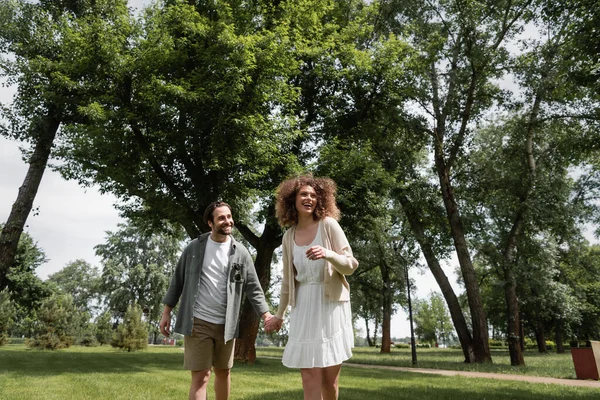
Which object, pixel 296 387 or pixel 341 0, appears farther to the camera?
pixel 341 0

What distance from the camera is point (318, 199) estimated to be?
154 inches

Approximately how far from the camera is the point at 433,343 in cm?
8881

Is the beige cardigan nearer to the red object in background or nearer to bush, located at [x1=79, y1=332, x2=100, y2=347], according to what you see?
the red object in background

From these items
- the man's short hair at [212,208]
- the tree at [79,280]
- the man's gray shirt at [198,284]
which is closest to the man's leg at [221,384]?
the man's gray shirt at [198,284]

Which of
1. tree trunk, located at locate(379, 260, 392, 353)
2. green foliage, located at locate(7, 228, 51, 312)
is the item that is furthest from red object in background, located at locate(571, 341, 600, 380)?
green foliage, located at locate(7, 228, 51, 312)

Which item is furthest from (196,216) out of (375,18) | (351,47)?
(375,18)

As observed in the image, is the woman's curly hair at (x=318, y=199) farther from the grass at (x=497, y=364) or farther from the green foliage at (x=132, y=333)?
the green foliage at (x=132, y=333)

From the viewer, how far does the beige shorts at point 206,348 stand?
434 centimetres

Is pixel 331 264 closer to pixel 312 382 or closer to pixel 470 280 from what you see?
pixel 312 382

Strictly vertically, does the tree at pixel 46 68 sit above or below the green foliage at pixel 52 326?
above

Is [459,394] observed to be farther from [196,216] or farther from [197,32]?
[197,32]

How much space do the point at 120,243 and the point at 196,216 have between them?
38109mm

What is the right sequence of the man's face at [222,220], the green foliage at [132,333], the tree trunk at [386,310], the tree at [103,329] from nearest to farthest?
the man's face at [222,220], the green foliage at [132,333], the tree trunk at [386,310], the tree at [103,329]

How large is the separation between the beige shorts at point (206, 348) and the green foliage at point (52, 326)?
26.6 meters
